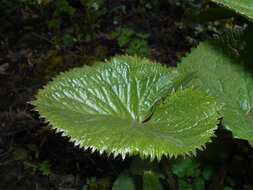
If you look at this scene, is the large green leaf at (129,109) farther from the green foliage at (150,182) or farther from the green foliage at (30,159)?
the green foliage at (30,159)

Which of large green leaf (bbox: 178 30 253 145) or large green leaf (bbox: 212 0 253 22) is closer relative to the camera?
large green leaf (bbox: 212 0 253 22)

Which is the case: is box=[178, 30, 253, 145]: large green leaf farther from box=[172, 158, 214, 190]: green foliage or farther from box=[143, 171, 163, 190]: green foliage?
box=[172, 158, 214, 190]: green foliage

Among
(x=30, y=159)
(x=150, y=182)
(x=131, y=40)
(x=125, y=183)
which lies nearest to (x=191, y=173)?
(x=125, y=183)

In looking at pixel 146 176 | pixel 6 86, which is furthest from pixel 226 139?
pixel 6 86

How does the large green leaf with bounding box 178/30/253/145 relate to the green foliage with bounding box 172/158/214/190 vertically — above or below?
above

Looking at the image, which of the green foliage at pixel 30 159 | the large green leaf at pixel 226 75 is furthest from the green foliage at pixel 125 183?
the large green leaf at pixel 226 75

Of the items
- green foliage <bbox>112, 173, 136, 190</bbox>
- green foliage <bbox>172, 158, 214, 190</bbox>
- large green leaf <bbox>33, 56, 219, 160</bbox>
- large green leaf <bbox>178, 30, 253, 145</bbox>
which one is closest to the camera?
large green leaf <bbox>33, 56, 219, 160</bbox>

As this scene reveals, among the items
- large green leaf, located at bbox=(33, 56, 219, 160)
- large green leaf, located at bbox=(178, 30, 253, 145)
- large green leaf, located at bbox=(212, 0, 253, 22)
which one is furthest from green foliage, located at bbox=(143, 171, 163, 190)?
large green leaf, located at bbox=(212, 0, 253, 22)
